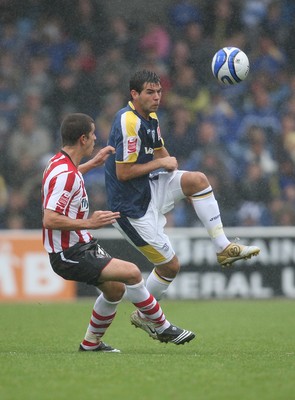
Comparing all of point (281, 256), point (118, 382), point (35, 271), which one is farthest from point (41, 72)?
point (118, 382)

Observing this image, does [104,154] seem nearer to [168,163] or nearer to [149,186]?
[168,163]

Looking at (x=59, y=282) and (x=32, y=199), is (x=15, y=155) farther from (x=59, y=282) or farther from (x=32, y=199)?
(x=59, y=282)

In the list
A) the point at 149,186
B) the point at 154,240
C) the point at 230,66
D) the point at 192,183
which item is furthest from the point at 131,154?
the point at 230,66

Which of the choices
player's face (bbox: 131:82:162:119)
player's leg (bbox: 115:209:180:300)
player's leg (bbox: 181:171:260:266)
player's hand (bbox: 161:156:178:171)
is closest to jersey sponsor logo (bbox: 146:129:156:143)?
player's face (bbox: 131:82:162:119)

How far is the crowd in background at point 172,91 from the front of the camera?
556 inches

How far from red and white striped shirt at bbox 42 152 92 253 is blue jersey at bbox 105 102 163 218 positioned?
78cm

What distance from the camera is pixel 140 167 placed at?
7.54 m

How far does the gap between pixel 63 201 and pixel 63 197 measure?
0.09ft

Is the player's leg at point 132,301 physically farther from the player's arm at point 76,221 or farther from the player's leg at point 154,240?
the player's leg at point 154,240

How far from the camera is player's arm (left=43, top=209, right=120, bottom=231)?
6461 millimetres

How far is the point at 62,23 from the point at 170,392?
11.9 meters

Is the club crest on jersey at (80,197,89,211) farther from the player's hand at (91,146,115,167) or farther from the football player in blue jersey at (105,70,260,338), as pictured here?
the football player in blue jersey at (105,70,260,338)

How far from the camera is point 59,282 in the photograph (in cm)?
1311

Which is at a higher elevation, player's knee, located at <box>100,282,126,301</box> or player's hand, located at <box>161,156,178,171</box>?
player's hand, located at <box>161,156,178,171</box>
